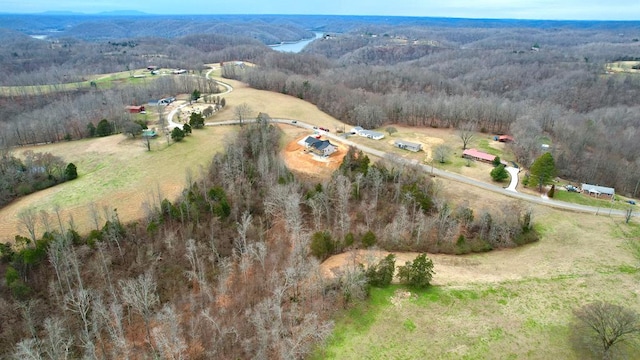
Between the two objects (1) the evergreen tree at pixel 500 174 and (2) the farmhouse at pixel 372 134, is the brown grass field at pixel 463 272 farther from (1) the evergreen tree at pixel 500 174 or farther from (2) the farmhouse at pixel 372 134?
(2) the farmhouse at pixel 372 134

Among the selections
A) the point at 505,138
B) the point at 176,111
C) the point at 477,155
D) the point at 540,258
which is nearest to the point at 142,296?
the point at 540,258

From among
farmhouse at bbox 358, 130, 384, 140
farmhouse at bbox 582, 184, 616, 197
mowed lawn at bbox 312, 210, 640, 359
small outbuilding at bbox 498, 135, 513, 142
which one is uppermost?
farmhouse at bbox 358, 130, 384, 140

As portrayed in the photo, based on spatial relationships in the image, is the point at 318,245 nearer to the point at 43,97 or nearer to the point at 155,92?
the point at 155,92

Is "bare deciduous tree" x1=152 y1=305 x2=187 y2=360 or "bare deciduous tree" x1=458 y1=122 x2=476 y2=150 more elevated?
"bare deciduous tree" x1=458 y1=122 x2=476 y2=150

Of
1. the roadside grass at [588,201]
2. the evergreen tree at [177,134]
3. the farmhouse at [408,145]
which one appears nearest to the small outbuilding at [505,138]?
the farmhouse at [408,145]

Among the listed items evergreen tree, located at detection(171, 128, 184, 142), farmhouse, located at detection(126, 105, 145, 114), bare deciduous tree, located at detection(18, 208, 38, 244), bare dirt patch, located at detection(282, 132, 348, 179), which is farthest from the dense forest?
evergreen tree, located at detection(171, 128, 184, 142)

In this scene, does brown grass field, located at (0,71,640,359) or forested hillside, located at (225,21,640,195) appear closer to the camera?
brown grass field, located at (0,71,640,359)

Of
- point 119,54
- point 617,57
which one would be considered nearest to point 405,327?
point 119,54

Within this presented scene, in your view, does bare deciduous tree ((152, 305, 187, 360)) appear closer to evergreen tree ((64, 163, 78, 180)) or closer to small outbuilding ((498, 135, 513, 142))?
evergreen tree ((64, 163, 78, 180))
